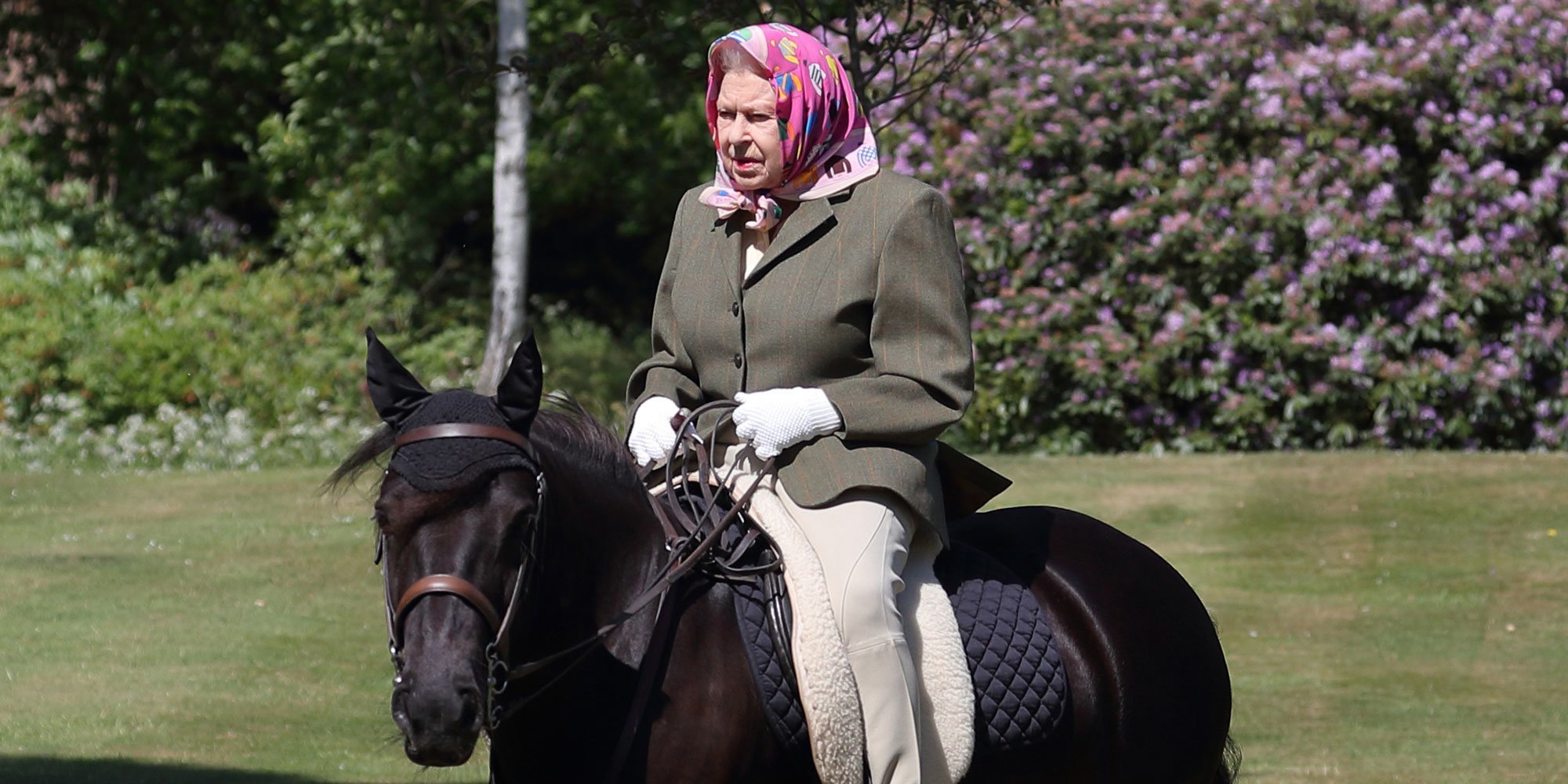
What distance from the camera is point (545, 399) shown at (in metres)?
3.57

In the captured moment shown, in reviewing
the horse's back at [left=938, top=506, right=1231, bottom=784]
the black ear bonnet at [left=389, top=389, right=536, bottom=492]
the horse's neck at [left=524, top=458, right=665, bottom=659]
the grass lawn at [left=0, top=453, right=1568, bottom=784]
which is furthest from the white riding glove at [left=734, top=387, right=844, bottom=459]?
the grass lawn at [left=0, top=453, right=1568, bottom=784]

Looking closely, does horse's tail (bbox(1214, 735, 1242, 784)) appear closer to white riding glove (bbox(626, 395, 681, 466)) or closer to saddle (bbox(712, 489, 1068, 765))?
saddle (bbox(712, 489, 1068, 765))

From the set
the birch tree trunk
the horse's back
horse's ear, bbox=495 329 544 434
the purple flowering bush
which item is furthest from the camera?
the birch tree trunk

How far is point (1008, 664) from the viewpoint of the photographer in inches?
153

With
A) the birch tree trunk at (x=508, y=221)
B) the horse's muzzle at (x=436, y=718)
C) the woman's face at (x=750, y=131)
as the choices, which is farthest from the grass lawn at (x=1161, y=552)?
the horse's muzzle at (x=436, y=718)

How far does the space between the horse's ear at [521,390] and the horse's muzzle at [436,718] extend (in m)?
0.49

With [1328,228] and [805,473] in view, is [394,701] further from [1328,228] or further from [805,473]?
[1328,228]

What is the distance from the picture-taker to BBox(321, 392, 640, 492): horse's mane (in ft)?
11.3

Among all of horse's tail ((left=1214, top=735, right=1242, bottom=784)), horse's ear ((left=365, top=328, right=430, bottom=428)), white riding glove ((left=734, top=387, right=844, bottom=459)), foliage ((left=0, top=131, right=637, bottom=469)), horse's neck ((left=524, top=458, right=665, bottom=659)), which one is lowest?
foliage ((left=0, top=131, right=637, bottom=469))

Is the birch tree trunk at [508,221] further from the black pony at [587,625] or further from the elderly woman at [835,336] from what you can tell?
the elderly woman at [835,336]

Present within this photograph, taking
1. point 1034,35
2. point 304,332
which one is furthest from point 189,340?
point 1034,35

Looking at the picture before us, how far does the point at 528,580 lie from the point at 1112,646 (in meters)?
1.54

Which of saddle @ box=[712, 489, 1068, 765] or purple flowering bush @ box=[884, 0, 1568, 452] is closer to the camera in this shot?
saddle @ box=[712, 489, 1068, 765]

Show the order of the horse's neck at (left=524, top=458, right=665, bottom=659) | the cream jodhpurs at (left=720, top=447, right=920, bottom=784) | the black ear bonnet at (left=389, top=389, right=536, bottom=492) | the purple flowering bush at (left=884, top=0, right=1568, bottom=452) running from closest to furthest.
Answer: the black ear bonnet at (left=389, top=389, right=536, bottom=492) → the horse's neck at (left=524, top=458, right=665, bottom=659) → the cream jodhpurs at (left=720, top=447, right=920, bottom=784) → the purple flowering bush at (left=884, top=0, right=1568, bottom=452)
